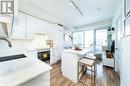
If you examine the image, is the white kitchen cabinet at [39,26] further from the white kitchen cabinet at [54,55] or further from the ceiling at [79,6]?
the white kitchen cabinet at [54,55]

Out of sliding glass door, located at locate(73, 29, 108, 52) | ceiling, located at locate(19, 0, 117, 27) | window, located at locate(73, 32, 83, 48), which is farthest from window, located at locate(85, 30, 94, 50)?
ceiling, located at locate(19, 0, 117, 27)

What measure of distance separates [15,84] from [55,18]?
4154 mm

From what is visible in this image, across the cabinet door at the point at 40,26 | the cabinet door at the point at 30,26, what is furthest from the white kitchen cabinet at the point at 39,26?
the cabinet door at the point at 30,26

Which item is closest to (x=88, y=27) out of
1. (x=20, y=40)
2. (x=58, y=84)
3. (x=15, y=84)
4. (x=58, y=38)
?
(x=58, y=38)

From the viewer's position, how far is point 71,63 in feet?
7.67

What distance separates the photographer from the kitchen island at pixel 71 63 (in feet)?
7.23

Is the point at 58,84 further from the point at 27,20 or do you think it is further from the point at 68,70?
the point at 27,20

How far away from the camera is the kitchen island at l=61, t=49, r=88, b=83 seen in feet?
7.23

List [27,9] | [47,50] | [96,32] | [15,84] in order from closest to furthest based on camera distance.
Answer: [15,84]
[27,9]
[47,50]
[96,32]

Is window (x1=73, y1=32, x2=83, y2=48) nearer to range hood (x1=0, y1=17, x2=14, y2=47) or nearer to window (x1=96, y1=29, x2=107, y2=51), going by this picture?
window (x1=96, y1=29, x2=107, y2=51)

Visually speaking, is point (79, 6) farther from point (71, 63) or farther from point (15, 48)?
point (15, 48)

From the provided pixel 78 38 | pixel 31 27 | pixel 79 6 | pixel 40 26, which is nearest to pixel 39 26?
pixel 40 26

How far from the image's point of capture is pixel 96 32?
5430 millimetres

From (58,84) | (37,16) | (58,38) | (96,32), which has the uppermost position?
(37,16)
